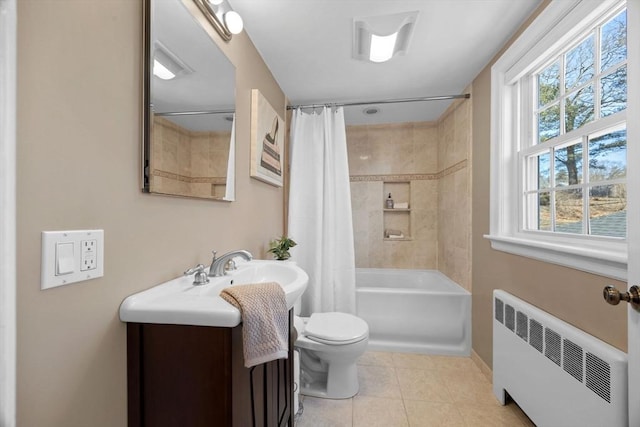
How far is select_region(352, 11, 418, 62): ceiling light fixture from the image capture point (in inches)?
60.1

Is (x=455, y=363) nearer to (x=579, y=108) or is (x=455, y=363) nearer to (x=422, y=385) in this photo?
(x=422, y=385)

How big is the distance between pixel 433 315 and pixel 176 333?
212 centimetres

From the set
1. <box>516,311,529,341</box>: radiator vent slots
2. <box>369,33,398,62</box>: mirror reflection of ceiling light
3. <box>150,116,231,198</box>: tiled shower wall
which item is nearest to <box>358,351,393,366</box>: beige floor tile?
<box>516,311,529,341</box>: radiator vent slots

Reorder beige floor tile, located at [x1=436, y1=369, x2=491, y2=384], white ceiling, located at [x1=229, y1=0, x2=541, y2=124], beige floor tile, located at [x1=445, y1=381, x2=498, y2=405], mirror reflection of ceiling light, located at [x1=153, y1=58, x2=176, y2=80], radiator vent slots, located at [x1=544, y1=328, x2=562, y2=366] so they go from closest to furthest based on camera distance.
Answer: mirror reflection of ceiling light, located at [x1=153, y1=58, x2=176, y2=80], radiator vent slots, located at [x1=544, y1=328, x2=562, y2=366], white ceiling, located at [x1=229, y1=0, x2=541, y2=124], beige floor tile, located at [x1=445, y1=381, x2=498, y2=405], beige floor tile, located at [x1=436, y1=369, x2=491, y2=384]

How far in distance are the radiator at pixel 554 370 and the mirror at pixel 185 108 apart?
1644 mm

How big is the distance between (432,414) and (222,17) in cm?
245

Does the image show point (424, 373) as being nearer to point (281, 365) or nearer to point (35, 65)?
point (281, 365)

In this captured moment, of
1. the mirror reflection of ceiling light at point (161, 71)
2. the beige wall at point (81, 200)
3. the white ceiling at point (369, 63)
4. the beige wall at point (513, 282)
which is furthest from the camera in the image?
the white ceiling at point (369, 63)

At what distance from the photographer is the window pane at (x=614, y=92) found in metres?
1.09

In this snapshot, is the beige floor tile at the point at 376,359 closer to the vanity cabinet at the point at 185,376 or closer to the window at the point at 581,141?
the window at the point at 581,141

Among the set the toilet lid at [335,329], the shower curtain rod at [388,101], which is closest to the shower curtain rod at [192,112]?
the shower curtain rod at [388,101]

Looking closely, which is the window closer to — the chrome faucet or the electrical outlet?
the chrome faucet

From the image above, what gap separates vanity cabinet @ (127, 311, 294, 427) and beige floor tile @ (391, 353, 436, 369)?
1.65 metres

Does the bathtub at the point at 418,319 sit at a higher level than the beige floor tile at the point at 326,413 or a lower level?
higher
